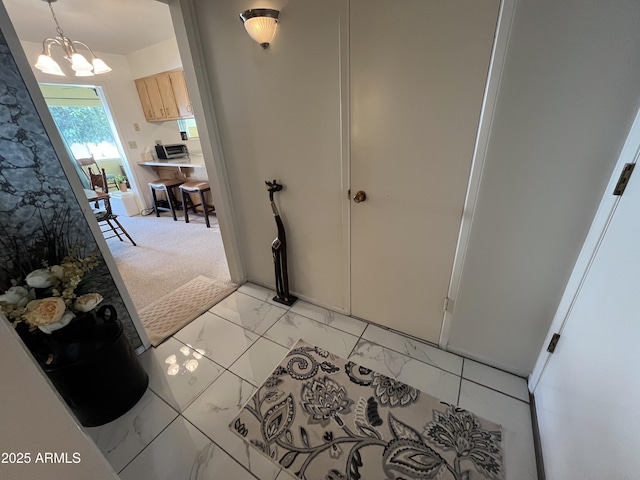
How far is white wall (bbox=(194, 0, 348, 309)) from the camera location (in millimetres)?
1393

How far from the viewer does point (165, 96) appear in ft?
13.6

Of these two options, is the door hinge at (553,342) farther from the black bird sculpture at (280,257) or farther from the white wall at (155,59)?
the white wall at (155,59)

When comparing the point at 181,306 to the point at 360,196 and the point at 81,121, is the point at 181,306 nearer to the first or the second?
the point at 360,196

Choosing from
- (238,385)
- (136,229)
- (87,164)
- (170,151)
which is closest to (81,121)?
(87,164)

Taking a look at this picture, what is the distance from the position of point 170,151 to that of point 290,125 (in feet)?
12.4

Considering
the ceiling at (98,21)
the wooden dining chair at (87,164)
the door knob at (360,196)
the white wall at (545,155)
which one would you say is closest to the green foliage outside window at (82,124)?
the wooden dining chair at (87,164)

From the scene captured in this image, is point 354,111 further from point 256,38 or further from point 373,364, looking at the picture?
point 373,364

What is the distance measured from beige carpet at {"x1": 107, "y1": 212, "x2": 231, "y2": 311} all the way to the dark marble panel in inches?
43.9

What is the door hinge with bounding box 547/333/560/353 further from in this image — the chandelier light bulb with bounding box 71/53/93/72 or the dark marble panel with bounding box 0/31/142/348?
the chandelier light bulb with bounding box 71/53/93/72

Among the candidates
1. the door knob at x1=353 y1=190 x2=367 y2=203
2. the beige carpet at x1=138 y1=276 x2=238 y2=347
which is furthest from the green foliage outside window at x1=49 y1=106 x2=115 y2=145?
the door knob at x1=353 y1=190 x2=367 y2=203

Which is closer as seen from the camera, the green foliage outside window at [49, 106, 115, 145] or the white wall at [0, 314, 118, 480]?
the white wall at [0, 314, 118, 480]

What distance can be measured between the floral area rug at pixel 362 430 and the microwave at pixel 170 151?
4.33 meters

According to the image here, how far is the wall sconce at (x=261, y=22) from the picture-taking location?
1.34 m

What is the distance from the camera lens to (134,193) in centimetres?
477
